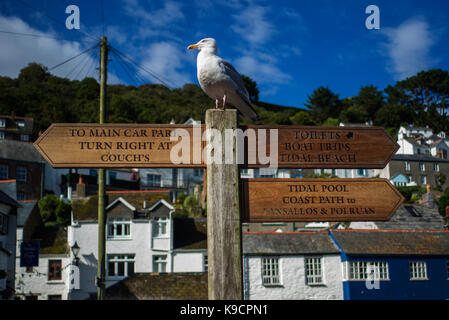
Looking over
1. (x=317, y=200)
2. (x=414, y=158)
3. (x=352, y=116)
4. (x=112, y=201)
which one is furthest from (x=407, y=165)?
(x=317, y=200)

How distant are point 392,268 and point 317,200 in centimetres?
2886

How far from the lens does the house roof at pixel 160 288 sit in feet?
69.4

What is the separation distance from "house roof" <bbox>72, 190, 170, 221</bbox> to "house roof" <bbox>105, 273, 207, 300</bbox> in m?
10.8

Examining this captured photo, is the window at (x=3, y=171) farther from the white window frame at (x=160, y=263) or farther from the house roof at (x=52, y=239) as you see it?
the white window frame at (x=160, y=263)

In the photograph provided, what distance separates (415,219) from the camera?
1497 inches

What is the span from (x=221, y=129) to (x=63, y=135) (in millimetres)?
1465

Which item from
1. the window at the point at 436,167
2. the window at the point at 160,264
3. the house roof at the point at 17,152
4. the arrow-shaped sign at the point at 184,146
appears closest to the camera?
the arrow-shaped sign at the point at 184,146

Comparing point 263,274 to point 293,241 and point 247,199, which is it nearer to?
point 293,241

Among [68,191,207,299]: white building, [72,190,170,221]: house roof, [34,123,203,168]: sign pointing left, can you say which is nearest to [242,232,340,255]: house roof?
[68,191,207,299]: white building

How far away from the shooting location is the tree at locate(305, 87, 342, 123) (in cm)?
11062

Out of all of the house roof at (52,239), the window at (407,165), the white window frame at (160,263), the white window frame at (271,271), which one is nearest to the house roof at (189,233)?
the white window frame at (160,263)

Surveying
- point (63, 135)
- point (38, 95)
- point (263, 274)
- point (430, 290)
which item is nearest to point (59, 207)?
point (263, 274)

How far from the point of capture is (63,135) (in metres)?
3.82

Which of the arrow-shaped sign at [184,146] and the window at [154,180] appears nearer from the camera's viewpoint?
the arrow-shaped sign at [184,146]
